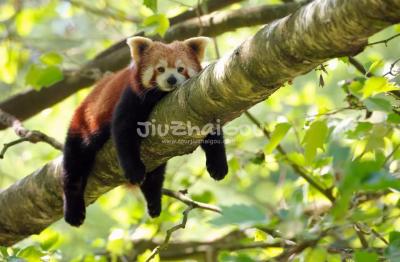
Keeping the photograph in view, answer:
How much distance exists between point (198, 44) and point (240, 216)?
2.40m

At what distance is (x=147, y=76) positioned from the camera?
357cm

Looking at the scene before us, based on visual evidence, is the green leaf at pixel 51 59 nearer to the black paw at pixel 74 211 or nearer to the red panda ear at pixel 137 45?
the red panda ear at pixel 137 45

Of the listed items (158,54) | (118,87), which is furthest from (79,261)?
(158,54)

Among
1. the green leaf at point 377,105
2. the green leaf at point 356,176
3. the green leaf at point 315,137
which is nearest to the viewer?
the green leaf at point 356,176

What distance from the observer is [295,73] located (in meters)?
2.07

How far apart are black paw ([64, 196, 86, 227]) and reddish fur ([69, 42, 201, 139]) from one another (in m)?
0.38

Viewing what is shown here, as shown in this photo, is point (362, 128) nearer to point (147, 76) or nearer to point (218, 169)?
point (218, 169)

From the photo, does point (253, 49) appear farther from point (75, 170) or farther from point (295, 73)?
point (75, 170)

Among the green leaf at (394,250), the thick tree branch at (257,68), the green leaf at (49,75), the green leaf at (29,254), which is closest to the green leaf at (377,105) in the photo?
the thick tree branch at (257,68)

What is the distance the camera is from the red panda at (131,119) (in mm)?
3043

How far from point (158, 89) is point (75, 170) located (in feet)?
2.04

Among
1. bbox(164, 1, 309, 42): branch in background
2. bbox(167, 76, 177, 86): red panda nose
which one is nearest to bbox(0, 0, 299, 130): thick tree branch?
bbox(164, 1, 309, 42): branch in background

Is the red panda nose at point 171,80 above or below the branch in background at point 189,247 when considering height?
above

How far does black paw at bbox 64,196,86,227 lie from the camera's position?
3.43m
